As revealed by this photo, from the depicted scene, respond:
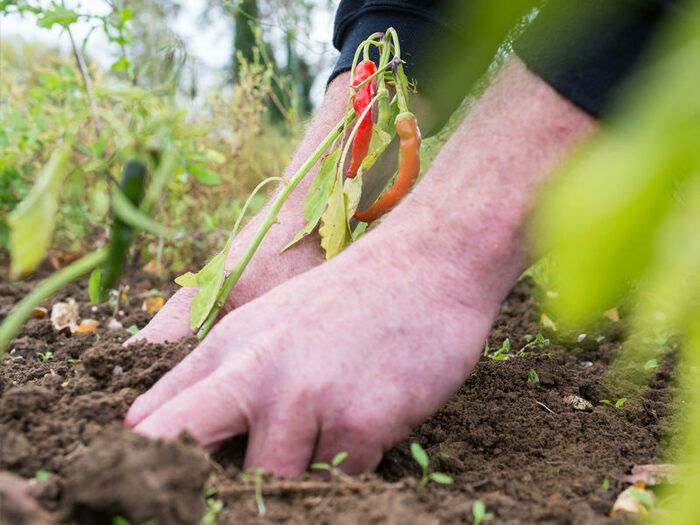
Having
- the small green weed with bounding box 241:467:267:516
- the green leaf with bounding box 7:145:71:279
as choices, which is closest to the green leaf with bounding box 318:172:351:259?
the small green weed with bounding box 241:467:267:516

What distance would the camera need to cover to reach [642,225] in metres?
0.26

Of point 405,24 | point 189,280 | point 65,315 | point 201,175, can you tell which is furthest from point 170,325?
point 201,175

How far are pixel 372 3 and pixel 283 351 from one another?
969 millimetres

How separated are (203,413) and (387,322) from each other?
10.5 inches

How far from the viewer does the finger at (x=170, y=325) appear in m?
1.33

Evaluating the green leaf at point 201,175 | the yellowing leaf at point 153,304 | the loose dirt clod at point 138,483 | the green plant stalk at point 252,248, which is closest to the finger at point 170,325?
the green plant stalk at point 252,248

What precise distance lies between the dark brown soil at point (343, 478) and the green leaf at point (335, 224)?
319 mm

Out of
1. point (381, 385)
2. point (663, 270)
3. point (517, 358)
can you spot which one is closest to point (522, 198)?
point (381, 385)

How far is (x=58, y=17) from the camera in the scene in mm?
1919

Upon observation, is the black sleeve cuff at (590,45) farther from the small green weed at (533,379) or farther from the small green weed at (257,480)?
the small green weed at (533,379)

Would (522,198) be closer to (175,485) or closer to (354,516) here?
(354,516)

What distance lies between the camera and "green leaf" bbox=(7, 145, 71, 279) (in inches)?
25.7

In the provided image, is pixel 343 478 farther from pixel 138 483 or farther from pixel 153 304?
pixel 153 304

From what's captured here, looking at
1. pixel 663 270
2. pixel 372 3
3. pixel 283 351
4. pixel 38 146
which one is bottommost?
pixel 38 146
